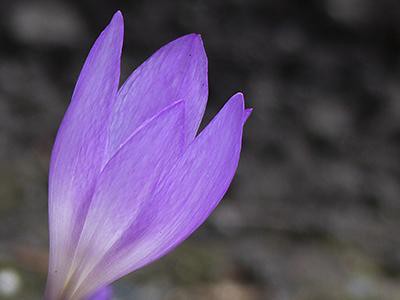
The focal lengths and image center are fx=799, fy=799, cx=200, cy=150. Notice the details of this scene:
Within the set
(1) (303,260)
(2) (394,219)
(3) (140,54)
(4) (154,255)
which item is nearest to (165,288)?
(1) (303,260)

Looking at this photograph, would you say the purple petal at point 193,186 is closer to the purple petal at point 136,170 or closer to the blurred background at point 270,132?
A: the purple petal at point 136,170

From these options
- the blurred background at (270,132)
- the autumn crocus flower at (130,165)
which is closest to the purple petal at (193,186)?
the autumn crocus flower at (130,165)

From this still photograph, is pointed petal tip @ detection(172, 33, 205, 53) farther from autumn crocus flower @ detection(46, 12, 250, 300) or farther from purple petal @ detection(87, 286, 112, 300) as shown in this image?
purple petal @ detection(87, 286, 112, 300)

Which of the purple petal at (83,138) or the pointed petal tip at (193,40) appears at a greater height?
the pointed petal tip at (193,40)

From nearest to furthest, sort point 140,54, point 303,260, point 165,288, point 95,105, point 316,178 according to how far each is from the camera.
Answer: point 95,105, point 165,288, point 303,260, point 140,54, point 316,178

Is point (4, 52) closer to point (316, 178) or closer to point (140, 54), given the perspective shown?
point (140, 54)

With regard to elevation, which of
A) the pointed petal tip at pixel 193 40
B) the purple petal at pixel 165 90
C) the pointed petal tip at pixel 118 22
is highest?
the pointed petal tip at pixel 193 40

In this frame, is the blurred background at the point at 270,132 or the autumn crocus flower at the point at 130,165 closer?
the autumn crocus flower at the point at 130,165
